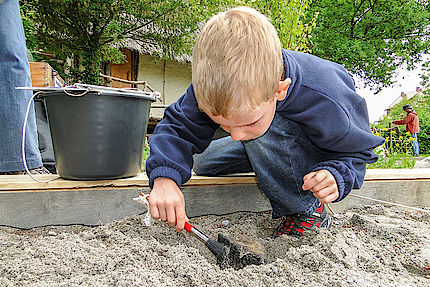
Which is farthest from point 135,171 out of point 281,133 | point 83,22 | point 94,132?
point 83,22

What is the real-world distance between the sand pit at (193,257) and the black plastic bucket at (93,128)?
0.81 feet

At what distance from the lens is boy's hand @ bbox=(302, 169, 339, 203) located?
1103 mm

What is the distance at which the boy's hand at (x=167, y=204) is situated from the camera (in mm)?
1041

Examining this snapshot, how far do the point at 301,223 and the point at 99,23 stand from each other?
6160 millimetres

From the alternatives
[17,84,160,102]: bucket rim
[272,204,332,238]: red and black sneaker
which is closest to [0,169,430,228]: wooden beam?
[272,204,332,238]: red and black sneaker

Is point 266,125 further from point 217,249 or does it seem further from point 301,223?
point 301,223

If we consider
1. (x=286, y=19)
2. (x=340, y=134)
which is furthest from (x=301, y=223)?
(x=286, y=19)

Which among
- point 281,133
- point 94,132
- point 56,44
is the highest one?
point 281,133

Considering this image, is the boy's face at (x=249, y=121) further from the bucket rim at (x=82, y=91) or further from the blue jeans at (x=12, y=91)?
the blue jeans at (x=12, y=91)

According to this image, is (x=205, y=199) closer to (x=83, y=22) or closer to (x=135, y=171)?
(x=135, y=171)

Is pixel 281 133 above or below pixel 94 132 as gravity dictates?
above

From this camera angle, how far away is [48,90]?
4.27ft

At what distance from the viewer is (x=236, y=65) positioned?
827 mm

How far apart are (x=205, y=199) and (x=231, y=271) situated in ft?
1.78
